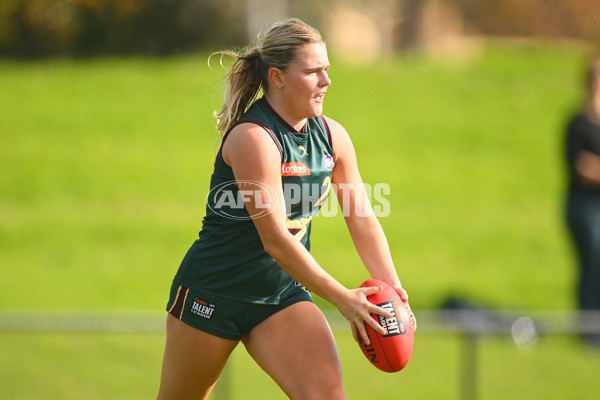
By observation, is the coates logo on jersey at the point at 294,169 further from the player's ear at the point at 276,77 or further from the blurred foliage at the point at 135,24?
the blurred foliage at the point at 135,24

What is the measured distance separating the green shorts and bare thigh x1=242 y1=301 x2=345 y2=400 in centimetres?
4

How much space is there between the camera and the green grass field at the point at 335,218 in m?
7.22

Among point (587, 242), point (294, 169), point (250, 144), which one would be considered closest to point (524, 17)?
point (587, 242)

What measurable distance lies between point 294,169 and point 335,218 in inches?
346

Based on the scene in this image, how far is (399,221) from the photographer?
11906mm

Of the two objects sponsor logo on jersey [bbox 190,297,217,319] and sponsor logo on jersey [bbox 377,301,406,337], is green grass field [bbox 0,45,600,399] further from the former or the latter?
sponsor logo on jersey [bbox 377,301,406,337]

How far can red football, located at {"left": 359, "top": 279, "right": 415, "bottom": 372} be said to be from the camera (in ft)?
10.7

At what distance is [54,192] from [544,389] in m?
8.07

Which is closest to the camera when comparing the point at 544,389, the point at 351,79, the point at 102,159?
the point at 544,389

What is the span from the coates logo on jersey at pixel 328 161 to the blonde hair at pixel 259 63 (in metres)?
0.40

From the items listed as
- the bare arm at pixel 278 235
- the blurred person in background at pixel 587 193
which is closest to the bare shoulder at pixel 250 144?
the bare arm at pixel 278 235

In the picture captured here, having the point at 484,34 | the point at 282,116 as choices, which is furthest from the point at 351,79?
the point at 282,116

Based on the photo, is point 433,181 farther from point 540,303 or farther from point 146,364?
point 146,364

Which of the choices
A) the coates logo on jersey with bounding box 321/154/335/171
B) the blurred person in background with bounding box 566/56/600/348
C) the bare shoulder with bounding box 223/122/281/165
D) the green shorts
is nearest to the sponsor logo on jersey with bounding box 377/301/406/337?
the green shorts
